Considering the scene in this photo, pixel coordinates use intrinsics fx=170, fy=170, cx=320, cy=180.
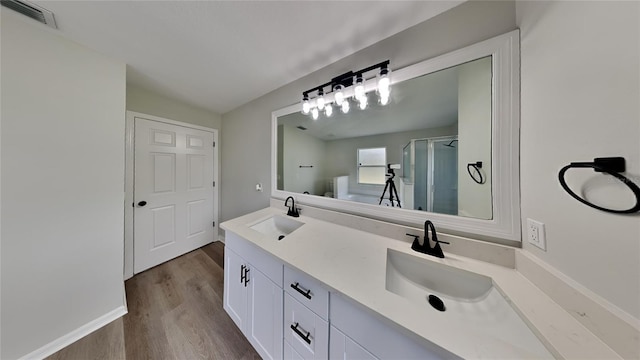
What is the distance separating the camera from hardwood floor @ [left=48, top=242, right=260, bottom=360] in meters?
1.21

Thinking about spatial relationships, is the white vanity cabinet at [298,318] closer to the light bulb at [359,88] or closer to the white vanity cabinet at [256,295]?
the white vanity cabinet at [256,295]

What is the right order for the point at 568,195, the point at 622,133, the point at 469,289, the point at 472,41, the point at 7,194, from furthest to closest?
the point at 7,194
the point at 472,41
the point at 469,289
the point at 568,195
the point at 622,133

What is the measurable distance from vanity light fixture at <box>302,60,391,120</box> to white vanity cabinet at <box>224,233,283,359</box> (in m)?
1.28

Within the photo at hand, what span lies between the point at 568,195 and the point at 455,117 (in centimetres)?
60

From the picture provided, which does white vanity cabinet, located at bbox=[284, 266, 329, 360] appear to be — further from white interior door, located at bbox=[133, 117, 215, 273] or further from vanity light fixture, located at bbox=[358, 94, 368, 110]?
white interior door, located at bbox=[133, 117, 215, 273]

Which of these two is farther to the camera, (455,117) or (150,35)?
(150,35)

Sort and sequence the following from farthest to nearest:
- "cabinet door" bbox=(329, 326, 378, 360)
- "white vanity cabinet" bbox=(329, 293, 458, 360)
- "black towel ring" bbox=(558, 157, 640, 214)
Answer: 1. "cabinet door" bbox=(329, 326, 378, 360)
2. "white vanity cabinet" bbox=(329, 293, 458, 360)
3. "black towel ring" bbox=(558, 157, 640, 214)

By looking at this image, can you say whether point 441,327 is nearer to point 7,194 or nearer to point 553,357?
point 553,357

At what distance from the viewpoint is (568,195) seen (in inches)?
23.3

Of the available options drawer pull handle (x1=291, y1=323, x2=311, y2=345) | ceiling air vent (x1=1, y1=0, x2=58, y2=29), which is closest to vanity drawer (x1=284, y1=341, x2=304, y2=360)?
drawer pull handle (x1=291, y1=323, x2=311, y2=345)

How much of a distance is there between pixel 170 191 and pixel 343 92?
2.49 m

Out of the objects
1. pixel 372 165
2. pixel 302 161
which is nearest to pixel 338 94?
pixel 372 165

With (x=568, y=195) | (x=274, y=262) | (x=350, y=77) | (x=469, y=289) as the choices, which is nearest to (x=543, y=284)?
(x=469, y=289)

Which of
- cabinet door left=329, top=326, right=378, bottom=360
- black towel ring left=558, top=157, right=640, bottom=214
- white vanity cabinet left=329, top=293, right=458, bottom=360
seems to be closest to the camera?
black towel ring left=558, top=157, right=640, bottom=214
